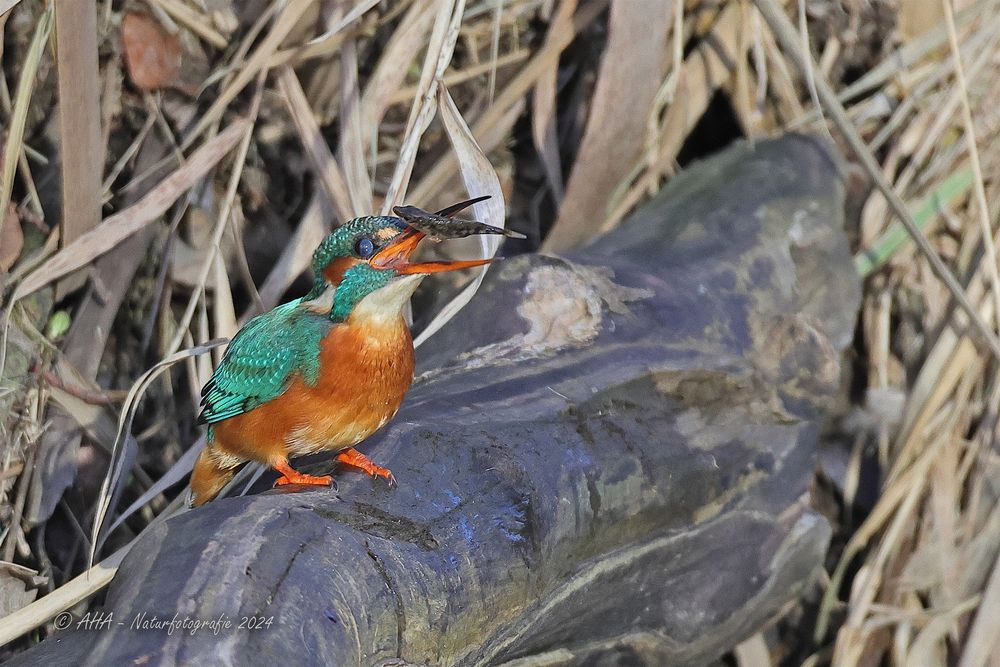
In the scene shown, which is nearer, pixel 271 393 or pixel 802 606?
pixel 271 393

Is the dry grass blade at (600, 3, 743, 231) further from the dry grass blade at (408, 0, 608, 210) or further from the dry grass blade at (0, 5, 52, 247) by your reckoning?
the dry grass blade at (0, 5, 52, 247)

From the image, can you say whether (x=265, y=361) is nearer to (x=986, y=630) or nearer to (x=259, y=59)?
Answer: (x=259, y=59)

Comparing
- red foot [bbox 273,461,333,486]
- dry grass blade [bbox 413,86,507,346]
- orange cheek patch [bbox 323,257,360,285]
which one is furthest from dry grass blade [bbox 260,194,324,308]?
red foot [bbox 273,461,333,486]

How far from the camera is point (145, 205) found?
287 cm

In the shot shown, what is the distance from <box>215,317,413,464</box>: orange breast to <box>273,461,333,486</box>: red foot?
0.02 m

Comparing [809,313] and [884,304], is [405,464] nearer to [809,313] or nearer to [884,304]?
[809,313]

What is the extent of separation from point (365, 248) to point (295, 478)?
45cm

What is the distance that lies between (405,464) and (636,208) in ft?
5.66

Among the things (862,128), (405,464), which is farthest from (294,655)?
(862,128)

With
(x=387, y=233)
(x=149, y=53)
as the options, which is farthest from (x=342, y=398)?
(x=149, y=53)

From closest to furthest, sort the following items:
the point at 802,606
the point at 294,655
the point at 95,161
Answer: the point at 294,655, the point at 95,161, the point at 802,606

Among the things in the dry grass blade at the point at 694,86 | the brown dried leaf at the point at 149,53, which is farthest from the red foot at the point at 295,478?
the dry grass blade at the point at 694,86

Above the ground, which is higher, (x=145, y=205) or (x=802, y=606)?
(x=145, y=205)

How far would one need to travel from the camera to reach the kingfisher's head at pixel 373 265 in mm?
2123
